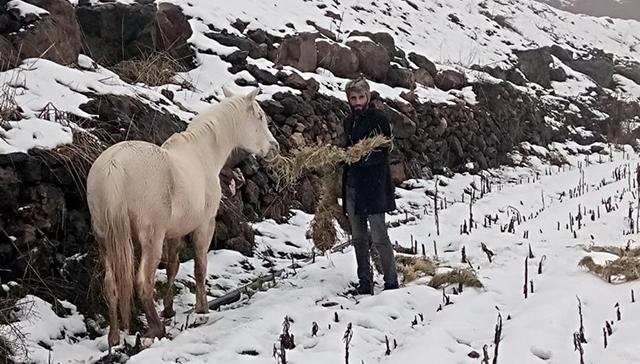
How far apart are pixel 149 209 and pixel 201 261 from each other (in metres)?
1.05

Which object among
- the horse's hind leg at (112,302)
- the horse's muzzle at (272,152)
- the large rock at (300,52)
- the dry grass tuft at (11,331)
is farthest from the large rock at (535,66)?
the dry grass tuft at (11,331)

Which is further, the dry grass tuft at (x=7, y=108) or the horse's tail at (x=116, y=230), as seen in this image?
the dry grass tuft at (x=7, y=108)

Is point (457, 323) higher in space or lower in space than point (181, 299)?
higher

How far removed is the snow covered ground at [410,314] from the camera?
364 centimetres

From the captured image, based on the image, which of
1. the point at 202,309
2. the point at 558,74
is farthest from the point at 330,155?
the point at 558,74

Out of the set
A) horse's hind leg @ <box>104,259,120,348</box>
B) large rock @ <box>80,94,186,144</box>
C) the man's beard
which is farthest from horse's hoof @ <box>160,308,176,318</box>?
the man's beard

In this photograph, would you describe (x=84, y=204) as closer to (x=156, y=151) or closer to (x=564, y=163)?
(x=156, y=151)

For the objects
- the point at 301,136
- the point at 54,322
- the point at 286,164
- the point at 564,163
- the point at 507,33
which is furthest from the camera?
the point at 507,33

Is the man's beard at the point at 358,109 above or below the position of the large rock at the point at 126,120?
above

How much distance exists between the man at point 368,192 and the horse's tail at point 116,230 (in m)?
2.20

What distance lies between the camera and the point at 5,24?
588 cm

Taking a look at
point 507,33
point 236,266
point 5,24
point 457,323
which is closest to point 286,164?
point 236,266

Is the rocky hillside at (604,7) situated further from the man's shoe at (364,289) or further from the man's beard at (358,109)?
the man's shoe at (364,289)

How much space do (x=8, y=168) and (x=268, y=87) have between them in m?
5.36
